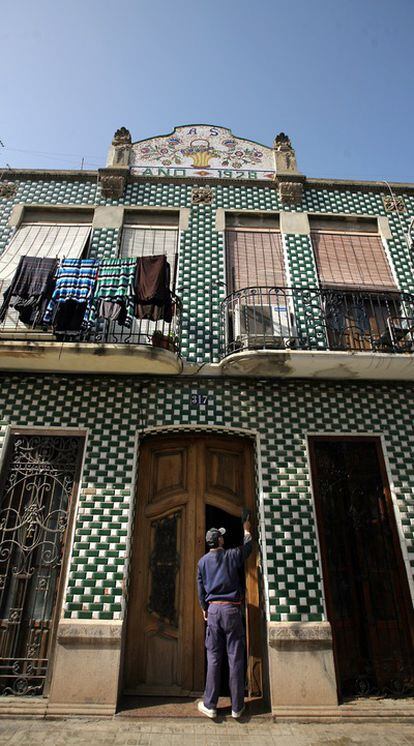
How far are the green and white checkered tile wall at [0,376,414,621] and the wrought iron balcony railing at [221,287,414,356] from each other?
2.24ft

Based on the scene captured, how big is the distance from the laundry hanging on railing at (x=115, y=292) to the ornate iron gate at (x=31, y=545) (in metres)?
1.88

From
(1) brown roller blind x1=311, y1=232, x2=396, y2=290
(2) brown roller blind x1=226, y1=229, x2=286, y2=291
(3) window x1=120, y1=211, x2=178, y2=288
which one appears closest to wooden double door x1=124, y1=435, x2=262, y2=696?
(2) brown roller blind x1=226, y1=229, x2=286, y2=291

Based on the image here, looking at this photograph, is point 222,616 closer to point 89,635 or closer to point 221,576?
point 221,576

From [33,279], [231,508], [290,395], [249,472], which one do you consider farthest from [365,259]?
A: [33,279]

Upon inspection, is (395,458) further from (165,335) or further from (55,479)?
(55,479)

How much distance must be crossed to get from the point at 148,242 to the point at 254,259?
1931 millimetres

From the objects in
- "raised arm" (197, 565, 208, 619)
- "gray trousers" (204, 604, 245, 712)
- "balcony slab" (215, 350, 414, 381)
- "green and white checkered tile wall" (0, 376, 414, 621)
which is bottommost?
"gray trousers" (204, 604, 245, 712)

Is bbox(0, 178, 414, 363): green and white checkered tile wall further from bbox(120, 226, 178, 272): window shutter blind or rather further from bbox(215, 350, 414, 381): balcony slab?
bbox(215, 350, 414, 381): balcony slab

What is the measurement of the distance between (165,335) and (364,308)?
11.0 feet

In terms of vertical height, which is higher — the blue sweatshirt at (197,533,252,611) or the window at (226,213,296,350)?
the window at (226,213,296,350)

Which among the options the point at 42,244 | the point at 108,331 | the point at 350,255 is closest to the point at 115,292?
the point at 108,331

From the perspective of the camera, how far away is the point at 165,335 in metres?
6.68

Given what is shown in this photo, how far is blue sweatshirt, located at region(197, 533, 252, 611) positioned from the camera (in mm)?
4828

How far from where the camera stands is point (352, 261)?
7820 millimetres
